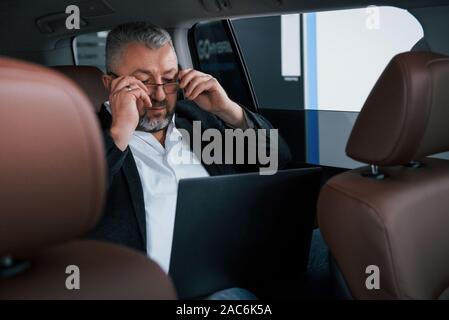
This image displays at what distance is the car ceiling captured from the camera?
2.83 metres

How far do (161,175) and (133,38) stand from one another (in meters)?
0.47

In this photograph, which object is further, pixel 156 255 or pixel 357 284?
pixel 156 255

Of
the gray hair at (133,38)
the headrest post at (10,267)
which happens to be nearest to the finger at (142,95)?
the gray hair at (133,38)

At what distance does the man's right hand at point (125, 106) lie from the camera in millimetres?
1602

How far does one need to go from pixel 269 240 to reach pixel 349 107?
7.60ft

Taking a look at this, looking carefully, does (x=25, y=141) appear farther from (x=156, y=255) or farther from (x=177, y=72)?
(x=177, y=72)

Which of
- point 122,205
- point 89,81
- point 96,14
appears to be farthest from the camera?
point 96,14

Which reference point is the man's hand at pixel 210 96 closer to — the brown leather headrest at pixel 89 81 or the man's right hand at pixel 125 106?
the man's right hand at pixel 125 106

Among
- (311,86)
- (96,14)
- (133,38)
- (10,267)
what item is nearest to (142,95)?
(133,38)

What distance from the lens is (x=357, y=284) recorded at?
1462 mm

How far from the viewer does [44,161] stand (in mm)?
725

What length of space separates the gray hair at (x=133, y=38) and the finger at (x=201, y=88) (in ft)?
0.65

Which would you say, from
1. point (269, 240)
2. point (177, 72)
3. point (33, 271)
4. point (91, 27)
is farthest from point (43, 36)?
point (33, 271)

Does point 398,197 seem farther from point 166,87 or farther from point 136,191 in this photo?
point 166,87
